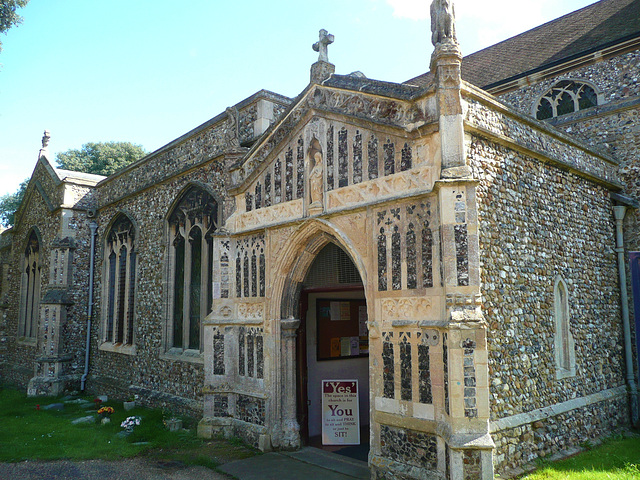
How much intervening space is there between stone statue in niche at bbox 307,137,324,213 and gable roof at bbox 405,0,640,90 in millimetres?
7346

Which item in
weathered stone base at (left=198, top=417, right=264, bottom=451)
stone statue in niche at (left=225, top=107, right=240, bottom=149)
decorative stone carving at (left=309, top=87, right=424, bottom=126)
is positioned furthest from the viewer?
stone statue in niche at (left=225, top=107, right=240, bottom=149)

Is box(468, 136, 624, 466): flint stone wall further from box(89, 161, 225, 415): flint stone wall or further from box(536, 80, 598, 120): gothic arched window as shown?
box(89, 161, 225, 415): flint stone wall

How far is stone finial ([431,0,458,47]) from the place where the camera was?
271 inches

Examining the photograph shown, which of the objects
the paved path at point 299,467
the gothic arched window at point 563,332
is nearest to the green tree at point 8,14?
the paved path at point 299,467

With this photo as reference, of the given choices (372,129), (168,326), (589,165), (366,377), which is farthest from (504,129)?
(168,326)

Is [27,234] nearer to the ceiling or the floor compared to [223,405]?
nearer to the ceiling

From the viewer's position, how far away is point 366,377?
36.7 feet

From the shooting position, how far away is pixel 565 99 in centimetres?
1246

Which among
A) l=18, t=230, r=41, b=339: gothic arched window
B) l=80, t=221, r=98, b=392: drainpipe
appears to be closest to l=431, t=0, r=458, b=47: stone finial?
l=80, t=221, r=98, b=392: drainpipe

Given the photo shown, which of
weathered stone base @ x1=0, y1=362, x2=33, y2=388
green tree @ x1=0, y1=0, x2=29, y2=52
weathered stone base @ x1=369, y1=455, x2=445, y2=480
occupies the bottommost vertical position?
weathered stone base @ x1=0, y1=362, x2=33, y2=388

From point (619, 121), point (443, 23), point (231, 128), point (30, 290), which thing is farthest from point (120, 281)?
point (619, 121)

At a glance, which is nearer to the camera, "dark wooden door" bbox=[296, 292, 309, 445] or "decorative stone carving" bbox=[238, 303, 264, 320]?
"dark wooden door" bbox=[296, 292, 309, 445]

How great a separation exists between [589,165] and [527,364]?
457 centimetres

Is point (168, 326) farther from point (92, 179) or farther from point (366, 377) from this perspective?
point (92, 179)
